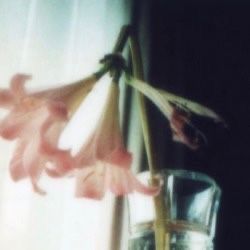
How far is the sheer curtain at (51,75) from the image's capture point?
779 mm

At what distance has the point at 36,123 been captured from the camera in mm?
520

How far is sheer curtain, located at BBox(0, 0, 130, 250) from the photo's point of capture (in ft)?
2.56

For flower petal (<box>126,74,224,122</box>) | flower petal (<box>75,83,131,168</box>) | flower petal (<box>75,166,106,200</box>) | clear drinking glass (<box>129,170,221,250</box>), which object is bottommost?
clear drinking glass (<box>129,170,221,250</box>)

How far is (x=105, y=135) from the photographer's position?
528 mm

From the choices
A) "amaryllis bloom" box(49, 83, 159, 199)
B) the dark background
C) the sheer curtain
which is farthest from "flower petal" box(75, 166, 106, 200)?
the dark background

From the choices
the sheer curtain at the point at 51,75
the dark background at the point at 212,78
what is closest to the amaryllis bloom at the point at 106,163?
the sheer curtain at the point at 51,75

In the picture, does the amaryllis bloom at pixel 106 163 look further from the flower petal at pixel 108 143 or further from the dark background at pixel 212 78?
the dark background at pixel 212 78

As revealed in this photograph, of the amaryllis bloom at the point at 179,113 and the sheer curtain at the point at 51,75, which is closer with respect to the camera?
the amaryllis bloom at the point at 179,113

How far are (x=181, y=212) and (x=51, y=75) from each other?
349 millimetres

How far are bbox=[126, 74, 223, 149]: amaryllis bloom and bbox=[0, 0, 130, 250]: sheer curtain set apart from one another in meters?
0.30

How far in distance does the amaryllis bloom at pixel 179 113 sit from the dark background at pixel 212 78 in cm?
47

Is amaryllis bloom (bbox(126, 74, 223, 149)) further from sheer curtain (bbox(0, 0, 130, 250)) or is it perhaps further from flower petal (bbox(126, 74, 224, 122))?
sheer curtain (bbox(0, 0, 130, 250))

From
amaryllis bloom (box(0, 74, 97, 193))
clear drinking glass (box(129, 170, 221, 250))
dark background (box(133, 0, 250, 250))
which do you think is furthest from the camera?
dark background (box(133, 0, 250, 250))

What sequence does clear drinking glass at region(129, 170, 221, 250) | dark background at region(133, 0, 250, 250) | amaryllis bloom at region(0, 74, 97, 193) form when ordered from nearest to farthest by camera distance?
amaryllis bloom at region(0, 74, 97, 193) → clear drinking glass at region(129, 170, 221, 250) → dark background at region(133, 0, 250, 250)
